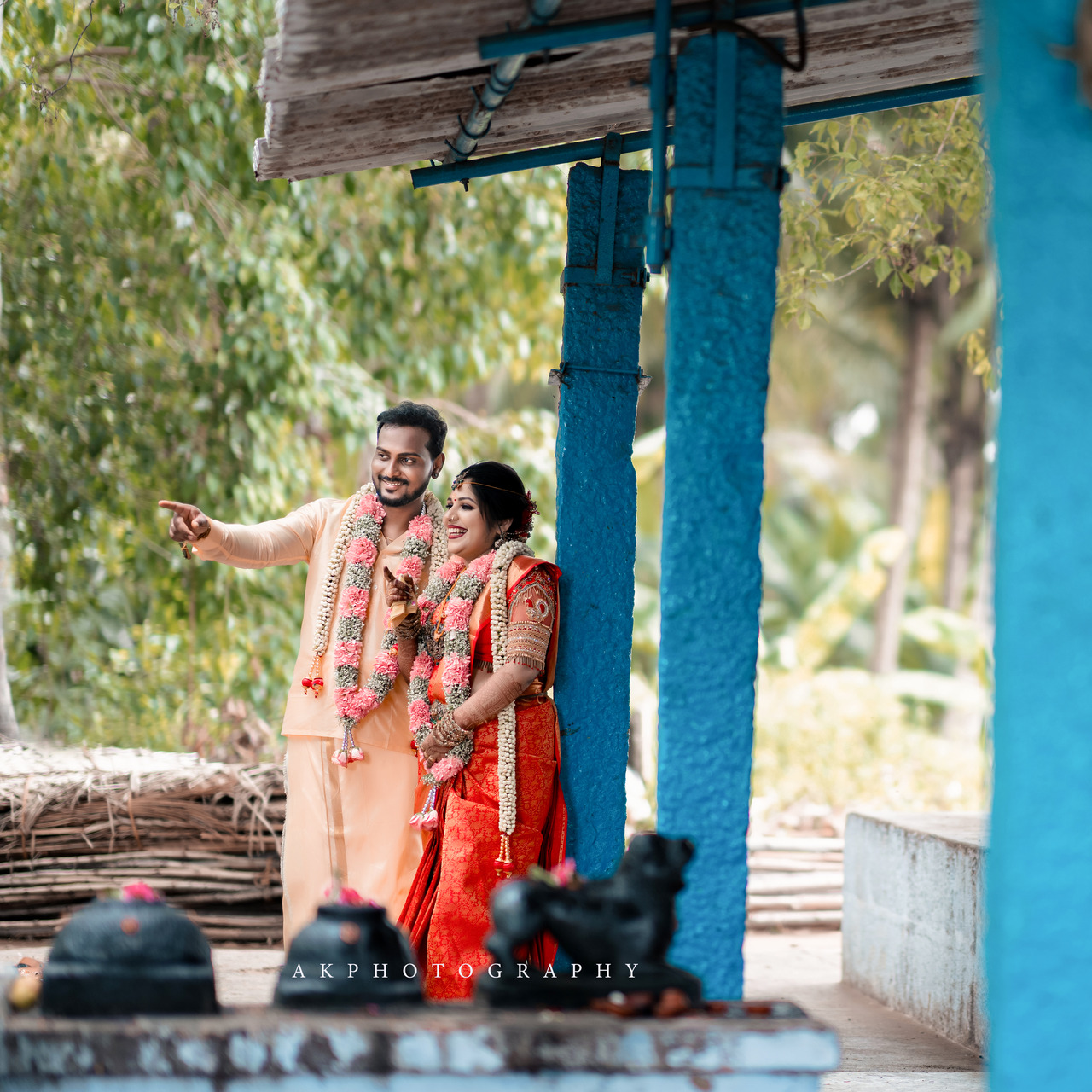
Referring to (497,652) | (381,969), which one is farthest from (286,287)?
(381,969)

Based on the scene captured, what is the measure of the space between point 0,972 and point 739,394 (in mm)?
1954

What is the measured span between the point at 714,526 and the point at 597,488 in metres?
1.42

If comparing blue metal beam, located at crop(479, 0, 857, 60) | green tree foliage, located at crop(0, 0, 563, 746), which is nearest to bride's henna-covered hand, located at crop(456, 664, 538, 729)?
blue metal beam, located at crop(479, 0, 857, 60)

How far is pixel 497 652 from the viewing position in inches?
156

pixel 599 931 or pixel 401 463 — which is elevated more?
pixel 401 463

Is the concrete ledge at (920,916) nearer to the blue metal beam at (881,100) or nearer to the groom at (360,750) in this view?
the groom at (360,750)

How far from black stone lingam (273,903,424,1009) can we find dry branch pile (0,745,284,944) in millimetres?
3692

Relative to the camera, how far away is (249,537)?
4.45 metres

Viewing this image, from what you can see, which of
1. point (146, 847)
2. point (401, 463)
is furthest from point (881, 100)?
point (146, 847)

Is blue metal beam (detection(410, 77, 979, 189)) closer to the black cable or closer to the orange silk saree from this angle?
the black cable

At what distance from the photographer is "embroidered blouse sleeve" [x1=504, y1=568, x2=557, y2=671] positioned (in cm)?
389

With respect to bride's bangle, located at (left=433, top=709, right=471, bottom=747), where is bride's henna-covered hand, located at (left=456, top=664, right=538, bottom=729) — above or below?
above

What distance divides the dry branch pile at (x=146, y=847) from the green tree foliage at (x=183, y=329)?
1.66m

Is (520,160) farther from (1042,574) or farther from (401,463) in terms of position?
(1042,574)
